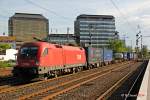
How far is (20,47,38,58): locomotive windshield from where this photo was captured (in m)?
23.3

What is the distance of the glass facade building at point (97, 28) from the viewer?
16425 cm

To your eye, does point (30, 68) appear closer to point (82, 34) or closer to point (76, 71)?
point (76, 71)

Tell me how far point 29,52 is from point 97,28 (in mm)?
153219

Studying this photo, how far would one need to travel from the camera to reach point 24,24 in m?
200

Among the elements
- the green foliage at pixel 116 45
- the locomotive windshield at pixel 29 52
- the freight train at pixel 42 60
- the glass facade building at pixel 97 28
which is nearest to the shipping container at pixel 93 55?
the freight train at pixel 42 60

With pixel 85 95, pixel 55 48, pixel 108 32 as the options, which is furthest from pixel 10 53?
pixel 108 32

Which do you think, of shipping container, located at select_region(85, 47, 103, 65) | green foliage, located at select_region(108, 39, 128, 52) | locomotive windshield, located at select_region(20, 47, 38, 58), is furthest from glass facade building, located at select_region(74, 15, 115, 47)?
locomotive windshield, located at select_region(20, 47, 38, 58)

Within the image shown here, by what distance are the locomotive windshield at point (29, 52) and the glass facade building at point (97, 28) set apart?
13820 cm

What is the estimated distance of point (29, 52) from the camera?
23.5 meters

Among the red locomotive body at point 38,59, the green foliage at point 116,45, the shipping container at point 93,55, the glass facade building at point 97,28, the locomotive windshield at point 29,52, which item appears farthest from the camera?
the glass facade building at point 97,28

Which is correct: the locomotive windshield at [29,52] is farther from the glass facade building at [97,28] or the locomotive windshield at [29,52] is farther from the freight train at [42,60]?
the glass facade building at [97,28]

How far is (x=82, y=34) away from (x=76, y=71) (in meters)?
128

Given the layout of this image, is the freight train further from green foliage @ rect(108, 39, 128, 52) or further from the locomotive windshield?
green foliage @ rect(108, 39, 128, 52)

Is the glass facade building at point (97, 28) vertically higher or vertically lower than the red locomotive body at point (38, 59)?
higher
